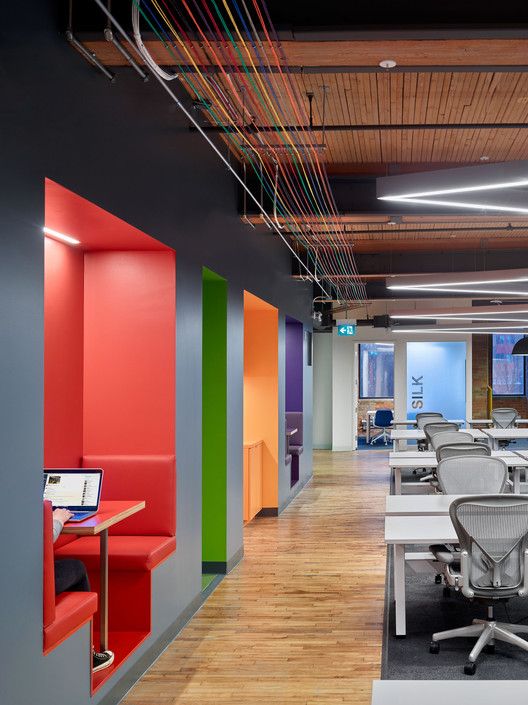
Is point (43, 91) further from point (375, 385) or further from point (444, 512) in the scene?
point (375, 385)

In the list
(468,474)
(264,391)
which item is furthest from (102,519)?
(264,391)

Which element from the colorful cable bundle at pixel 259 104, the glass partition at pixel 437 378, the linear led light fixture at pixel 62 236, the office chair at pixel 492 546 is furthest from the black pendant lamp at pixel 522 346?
the linear led light fixture at pixel 62 236

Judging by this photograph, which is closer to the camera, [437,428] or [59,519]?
[59,519]

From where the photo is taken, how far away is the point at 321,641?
5164 millimetres

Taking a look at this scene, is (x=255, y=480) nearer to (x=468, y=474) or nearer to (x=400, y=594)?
(x=468, y=474)

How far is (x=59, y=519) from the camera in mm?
3660

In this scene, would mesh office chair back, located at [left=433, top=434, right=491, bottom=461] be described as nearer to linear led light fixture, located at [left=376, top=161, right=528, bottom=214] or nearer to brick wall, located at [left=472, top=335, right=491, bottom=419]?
linear led light fixture, located at [left=376, top=161, right=528, bottom=214]

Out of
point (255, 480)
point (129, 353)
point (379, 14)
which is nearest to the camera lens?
point (379, 14)

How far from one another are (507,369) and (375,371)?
132 inches

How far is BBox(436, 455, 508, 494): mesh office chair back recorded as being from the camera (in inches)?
257

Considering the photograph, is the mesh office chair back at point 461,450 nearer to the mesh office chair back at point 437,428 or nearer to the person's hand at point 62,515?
the mesh office chair back at point 437,428

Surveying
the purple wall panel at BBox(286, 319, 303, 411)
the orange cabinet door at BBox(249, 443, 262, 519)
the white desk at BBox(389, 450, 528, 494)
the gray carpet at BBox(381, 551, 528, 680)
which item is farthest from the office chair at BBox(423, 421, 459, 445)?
the gray carpet at BBox(381, 551, 528, 680)

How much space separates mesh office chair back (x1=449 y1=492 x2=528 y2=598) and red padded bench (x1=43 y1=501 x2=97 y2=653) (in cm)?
212

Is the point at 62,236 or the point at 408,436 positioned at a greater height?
the point at 62,236
